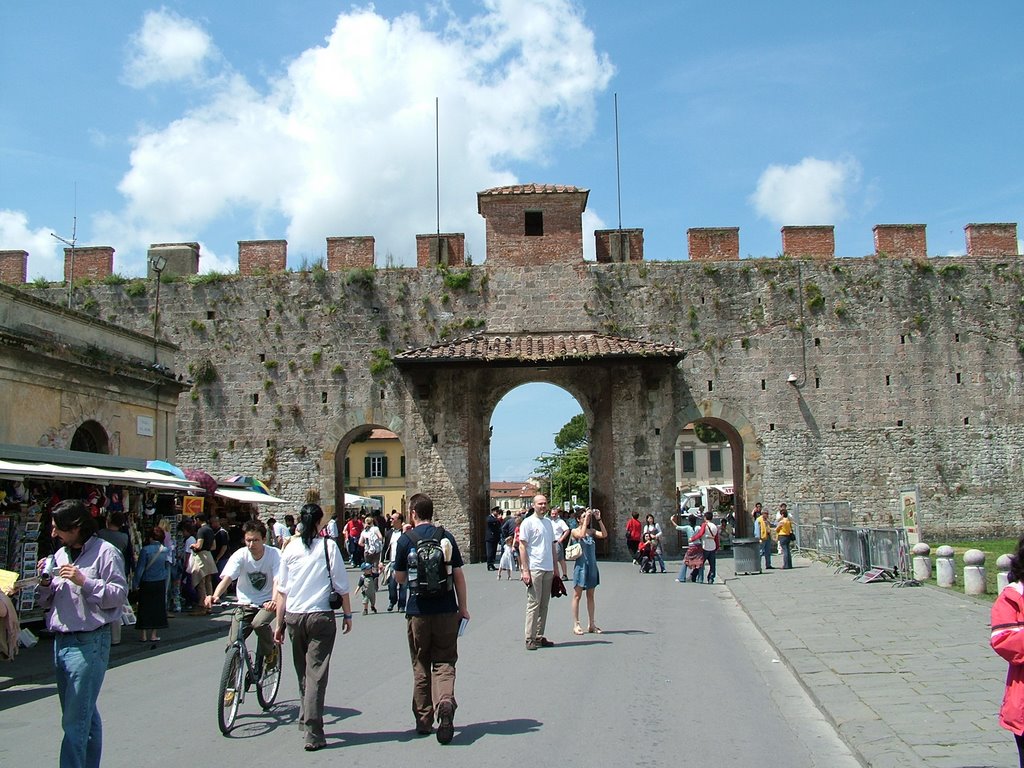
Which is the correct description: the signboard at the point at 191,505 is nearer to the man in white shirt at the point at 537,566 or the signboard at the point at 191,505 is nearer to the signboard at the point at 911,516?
the man in white shirt at the point at 537,566

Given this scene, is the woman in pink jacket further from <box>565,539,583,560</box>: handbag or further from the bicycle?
<box>565,539,583,560</box>: handbag

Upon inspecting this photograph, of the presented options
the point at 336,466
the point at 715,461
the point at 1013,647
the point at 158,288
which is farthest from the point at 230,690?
the point at 715,461

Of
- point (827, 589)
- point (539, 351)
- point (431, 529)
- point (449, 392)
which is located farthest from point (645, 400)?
point (431, 529)

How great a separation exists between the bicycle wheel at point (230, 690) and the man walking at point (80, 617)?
1361mm

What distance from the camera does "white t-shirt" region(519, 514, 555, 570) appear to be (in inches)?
409

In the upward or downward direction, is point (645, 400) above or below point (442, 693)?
above

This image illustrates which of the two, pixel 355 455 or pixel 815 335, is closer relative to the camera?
pixel 815 335

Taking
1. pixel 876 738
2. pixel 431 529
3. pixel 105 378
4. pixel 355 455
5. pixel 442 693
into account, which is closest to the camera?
pixel 876 738

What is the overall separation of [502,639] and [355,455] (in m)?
48.7

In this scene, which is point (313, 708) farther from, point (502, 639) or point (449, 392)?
point (449, 392)

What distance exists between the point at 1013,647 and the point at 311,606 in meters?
4.50

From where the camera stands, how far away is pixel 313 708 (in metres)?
6.26

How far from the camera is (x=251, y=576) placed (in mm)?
7637

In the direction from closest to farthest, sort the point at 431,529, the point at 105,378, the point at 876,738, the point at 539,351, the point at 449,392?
the point at 876,738
the point at 431,529
the point at 105,378
the point at 539,351
the point at 449,392
